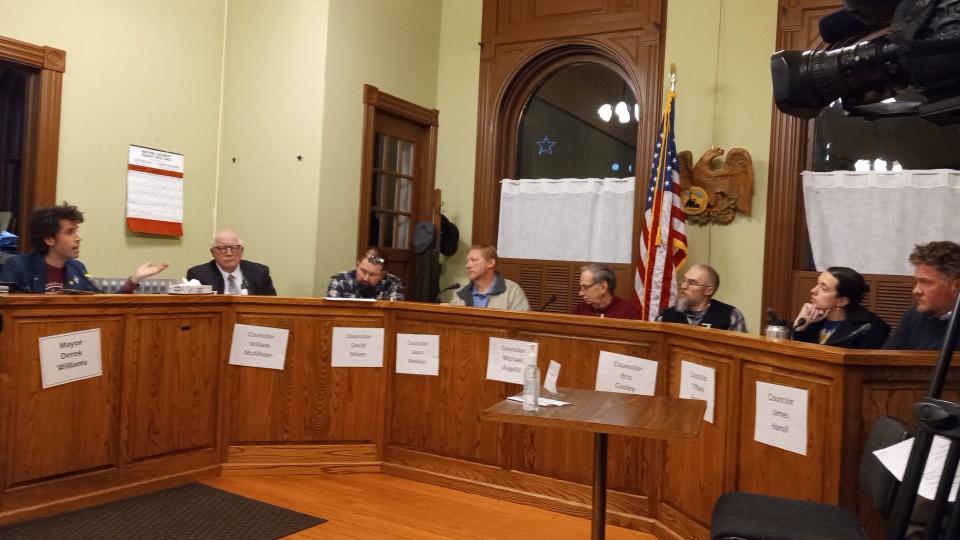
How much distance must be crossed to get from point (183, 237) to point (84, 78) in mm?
1153

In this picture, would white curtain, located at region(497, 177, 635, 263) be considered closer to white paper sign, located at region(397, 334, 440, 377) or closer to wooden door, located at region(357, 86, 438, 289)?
wooden door, located at region(357, 86, 438, 289)

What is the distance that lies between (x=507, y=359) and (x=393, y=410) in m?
0.77

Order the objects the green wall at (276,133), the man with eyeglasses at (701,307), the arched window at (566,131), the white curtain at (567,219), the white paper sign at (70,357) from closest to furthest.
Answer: the white paper sign at (70,357)
the man with eyeglasses at (701,307)
the green wall at (276,133)
the white curtain at (567,219)
the arched window at (566,131)

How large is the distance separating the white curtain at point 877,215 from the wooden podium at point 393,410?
1.89 m

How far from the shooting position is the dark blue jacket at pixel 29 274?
3695 millimetres

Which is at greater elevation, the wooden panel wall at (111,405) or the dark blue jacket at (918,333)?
the dark blue jacket at (918,333)

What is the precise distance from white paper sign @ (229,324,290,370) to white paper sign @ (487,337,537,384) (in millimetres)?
1105

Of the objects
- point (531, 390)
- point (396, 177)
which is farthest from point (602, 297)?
point (396, 177)

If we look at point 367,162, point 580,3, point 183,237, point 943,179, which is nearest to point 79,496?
point 183,237

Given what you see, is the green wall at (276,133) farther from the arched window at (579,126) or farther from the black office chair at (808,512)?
the black office chair at (808,512)

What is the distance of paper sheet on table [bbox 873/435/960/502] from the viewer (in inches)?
74.9

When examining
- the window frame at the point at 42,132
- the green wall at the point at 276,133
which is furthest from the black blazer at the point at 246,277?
the window frame at the point at 42,132

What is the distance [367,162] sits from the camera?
550cm

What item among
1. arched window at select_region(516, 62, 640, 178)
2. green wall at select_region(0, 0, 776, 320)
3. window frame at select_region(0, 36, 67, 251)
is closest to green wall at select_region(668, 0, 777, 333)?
green wall at select_region(0, 0, 776, 320)
